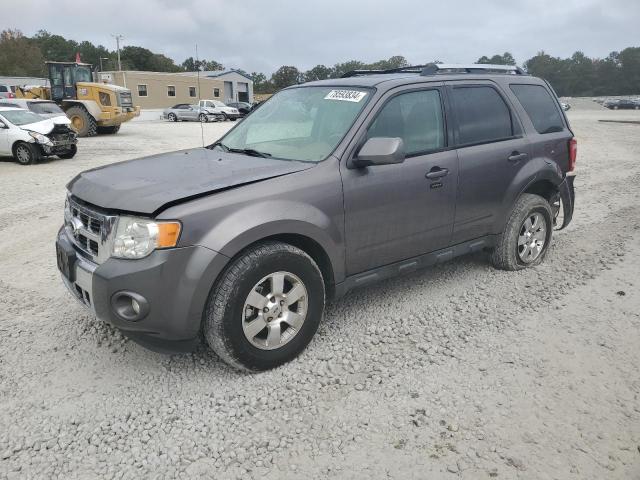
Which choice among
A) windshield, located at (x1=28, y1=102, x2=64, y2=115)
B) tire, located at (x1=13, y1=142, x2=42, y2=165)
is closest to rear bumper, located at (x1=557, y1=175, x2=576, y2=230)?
tire, located at (x1=13, y1=142, x2=42, y2=165)

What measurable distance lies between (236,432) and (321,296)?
105 centimetres

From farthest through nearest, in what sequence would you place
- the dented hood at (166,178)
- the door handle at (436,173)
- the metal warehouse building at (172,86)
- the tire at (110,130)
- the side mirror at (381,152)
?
1. the metal warehouse building at (172,86)
2. the tire at (110,130)
3. the door handle at (436,173)
4. the side mirror at (381,152)
5. the dented hood at (166,178)

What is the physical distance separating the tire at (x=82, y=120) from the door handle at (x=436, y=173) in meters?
20.8

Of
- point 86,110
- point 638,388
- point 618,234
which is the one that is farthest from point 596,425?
point 86,110

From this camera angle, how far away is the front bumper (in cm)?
279

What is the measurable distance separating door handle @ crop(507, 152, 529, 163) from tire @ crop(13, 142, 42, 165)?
1227cm

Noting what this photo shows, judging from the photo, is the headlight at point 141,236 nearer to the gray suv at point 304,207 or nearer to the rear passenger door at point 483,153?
the gray suv at point 304,207

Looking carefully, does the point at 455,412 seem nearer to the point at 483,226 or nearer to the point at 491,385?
the point at 491,385

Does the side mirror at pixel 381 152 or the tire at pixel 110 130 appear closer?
the side mirror at pixel 381 152

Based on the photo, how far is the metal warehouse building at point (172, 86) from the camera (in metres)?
51.6

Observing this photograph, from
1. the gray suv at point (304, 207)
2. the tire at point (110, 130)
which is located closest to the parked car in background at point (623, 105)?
the tire at point (110, 130)

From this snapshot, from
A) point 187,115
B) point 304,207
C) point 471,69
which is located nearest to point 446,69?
point 471,69

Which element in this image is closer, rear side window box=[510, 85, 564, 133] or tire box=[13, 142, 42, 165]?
rear side window box=[510, 85, 564, 133]

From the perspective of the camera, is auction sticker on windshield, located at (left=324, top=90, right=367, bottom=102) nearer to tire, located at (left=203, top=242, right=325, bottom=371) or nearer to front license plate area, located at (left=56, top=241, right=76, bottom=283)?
tire, located at (left=203, top=242, right=325, bottom=371)
